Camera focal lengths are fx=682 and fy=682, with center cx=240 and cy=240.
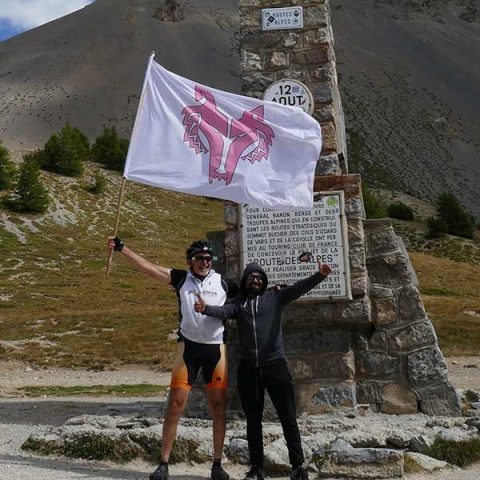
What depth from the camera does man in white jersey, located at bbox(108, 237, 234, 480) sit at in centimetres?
609

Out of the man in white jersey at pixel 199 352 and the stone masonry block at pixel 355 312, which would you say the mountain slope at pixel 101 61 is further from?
the man in white jersey at pixel 199 352

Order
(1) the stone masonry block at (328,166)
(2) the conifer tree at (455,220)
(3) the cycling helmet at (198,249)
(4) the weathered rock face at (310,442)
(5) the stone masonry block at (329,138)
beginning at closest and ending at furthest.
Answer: (4) the weathered rock face at (310,442) → (3) the cycling helmet at (198,249) → (1) the stone masonry block at (328,166) → (5) the stone masonry block at (329,138) → (2) the conifer tree at (455,220)

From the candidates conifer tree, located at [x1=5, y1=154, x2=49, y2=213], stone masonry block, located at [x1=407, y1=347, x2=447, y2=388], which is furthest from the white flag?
conifer tree, located at [x1=5, y1=154, x2=49, y2=213]

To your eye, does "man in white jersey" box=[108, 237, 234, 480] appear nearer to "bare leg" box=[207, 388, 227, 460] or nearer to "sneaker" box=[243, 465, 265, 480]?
"bare leg" box=[207, 388, 227, 460]

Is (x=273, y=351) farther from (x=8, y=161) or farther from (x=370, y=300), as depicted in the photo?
(x=8, y=161)

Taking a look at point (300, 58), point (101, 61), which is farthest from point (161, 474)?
point (101, 61)

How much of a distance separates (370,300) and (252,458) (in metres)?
3.08

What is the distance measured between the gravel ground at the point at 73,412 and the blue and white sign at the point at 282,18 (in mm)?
5384

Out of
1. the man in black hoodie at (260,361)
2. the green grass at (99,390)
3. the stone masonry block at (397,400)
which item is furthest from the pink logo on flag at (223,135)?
the green grass at (99,390)

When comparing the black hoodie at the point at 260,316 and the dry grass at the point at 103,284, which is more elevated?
the dry grass at the point at 103,284

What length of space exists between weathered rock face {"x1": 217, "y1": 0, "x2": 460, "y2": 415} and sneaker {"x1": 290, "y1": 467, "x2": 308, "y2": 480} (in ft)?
7.12

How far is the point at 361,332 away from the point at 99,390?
24.4 feet

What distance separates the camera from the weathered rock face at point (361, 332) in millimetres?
8164

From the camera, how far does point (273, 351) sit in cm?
605
